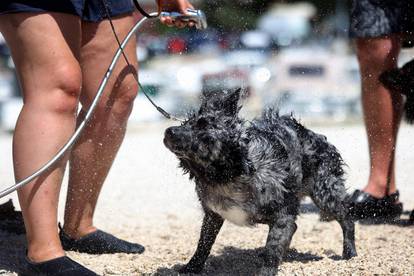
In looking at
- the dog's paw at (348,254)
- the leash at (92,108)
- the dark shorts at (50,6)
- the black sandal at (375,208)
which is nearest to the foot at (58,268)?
the leash at (92,108)

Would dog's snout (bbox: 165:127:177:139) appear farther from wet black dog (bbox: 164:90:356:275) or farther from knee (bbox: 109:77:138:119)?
knee (bbox: 109:77:138:119)

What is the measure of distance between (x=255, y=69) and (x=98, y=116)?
12.8 metres

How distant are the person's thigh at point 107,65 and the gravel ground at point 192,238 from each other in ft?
1.58

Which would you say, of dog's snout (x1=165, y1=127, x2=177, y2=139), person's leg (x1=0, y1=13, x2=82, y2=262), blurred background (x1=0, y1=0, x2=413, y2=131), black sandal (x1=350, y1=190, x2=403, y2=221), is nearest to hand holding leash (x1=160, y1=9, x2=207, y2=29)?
person's leg (x1=0, y1=13, x2=82, y2=262)

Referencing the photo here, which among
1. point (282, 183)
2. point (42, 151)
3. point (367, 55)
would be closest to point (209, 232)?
point (282, 183)

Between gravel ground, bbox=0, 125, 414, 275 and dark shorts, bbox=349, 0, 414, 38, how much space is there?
103 centimetres

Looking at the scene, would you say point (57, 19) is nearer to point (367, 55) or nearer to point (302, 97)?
point (367, 55)

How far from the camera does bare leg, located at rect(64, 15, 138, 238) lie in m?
3.92

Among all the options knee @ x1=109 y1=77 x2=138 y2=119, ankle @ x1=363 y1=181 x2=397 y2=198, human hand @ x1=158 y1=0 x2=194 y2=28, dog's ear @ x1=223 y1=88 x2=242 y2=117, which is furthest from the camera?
ankle @ x1=363 y1=181 x2=397 y2=198

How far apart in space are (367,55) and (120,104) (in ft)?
6.95

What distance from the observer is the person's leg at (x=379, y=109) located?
5.29 metres

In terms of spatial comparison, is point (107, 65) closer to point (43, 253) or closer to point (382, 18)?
point (43, 253)

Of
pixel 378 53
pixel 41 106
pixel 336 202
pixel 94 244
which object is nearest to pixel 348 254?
pixel 336 202

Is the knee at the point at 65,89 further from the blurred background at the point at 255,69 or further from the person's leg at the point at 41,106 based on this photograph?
the blurred background at the point at 255,69
